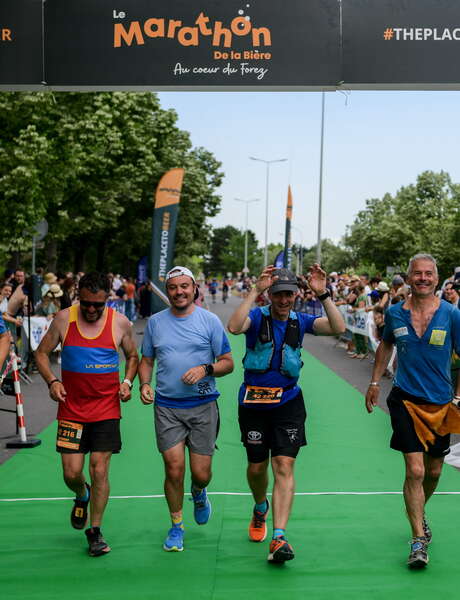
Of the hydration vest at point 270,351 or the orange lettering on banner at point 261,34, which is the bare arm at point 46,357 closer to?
the hydration vest at point 270,351

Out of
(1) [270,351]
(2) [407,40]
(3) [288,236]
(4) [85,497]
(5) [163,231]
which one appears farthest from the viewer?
(3) [288,236]

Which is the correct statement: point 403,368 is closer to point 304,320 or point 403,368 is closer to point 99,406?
point 304,320

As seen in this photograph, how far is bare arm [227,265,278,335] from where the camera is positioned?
507 centimetres

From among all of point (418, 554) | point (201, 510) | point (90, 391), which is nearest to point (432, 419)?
point (418, 554)

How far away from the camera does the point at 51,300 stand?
15234 millimetres

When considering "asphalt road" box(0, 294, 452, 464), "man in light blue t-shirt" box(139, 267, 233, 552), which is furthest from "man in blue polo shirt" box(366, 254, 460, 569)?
"asphalt road" box(0, 294, 452, 464)

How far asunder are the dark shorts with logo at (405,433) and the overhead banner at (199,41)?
2611mm

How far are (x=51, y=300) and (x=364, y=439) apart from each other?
8138 millimetres

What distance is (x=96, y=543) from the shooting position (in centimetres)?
509

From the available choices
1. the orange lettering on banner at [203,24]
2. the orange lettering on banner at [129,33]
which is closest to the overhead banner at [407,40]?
the orange lettering on banner at [203,24]

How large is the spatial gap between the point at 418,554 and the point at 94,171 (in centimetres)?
2811

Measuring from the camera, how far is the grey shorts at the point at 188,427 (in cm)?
511

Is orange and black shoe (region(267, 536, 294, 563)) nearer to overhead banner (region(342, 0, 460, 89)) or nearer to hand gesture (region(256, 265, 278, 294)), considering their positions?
hand gesture (region(256, 265, 278, 294))

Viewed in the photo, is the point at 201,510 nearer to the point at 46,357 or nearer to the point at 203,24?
the point at 46,357
